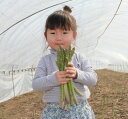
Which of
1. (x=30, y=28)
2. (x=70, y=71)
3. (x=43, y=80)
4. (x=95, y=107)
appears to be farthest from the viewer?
(x=30, y=28)

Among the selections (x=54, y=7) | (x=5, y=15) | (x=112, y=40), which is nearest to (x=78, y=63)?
(x=5, y=15)

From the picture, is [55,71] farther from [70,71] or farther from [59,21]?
[59,21]

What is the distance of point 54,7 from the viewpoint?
6.70 meters

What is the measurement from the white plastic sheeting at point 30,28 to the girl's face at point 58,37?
2.92 meters

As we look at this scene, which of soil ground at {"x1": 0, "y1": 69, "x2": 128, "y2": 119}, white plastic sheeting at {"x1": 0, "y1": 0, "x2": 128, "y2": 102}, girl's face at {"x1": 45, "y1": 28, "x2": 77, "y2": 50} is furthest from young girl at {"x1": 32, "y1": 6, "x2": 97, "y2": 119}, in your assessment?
soil ground at {"x1": 0, "y1": 69, "x2": 128, "y2": 119}

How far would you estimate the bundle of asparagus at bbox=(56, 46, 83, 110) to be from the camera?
7.67 feet

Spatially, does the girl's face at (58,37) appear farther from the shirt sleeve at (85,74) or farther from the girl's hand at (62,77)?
the girl's hand at (62,77)

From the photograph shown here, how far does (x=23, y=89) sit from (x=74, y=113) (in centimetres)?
810

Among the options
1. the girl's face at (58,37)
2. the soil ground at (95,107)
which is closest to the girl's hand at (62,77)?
the girl's face at (58,37)

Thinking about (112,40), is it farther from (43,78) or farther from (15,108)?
(43,78)

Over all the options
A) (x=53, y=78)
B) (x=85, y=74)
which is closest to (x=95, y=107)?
(x=85, y=74)

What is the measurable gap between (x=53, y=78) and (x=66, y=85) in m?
0.12

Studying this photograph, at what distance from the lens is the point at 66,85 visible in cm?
238

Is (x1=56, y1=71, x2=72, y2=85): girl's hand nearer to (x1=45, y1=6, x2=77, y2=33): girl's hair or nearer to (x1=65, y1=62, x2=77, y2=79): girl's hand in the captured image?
(x1=65, y1=62, x2=77, y2=79): girl's hand
